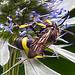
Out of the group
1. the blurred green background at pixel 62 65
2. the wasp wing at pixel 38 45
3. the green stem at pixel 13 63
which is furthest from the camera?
the blurred green background at pixel 62 65

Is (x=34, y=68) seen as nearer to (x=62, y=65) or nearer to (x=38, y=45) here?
(x=38, y=45)

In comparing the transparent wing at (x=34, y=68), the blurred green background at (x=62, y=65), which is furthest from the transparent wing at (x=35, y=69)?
the blurred green background at (x=62, y=65)

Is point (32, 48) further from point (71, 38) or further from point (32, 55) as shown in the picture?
point (71, 38)

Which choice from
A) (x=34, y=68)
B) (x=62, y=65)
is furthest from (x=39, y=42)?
(x=62, y=65)

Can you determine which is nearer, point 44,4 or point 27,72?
point 27,72

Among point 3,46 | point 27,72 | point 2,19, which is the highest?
point 2,19

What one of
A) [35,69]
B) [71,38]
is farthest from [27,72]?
[71,38]

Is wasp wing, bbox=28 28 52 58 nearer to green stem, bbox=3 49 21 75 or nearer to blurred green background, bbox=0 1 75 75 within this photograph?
green stem, bbox=3 49 21 75

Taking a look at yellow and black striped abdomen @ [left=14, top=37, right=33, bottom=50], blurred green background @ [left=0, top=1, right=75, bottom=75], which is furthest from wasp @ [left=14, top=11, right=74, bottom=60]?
blurred green background @ [left=0, top=1, right=75, bottom=75]

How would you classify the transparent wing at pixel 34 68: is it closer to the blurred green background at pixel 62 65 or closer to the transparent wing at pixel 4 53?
the transparent wing at pixel 4 53
